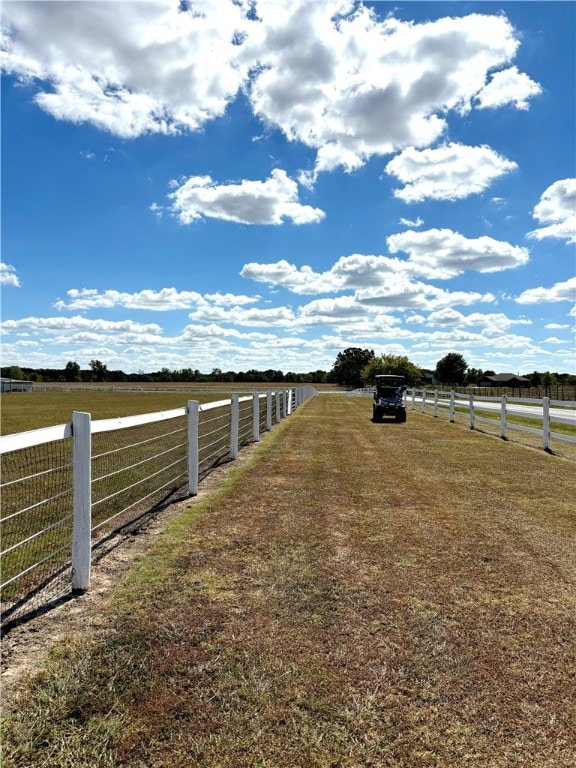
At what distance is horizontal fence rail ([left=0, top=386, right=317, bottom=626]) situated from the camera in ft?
12.5

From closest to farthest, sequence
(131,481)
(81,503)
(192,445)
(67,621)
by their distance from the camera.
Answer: (67,621), (81,503), (192,445), (131,481)

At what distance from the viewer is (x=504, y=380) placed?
141375mm

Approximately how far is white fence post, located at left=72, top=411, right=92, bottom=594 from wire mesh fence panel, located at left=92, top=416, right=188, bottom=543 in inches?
11.6

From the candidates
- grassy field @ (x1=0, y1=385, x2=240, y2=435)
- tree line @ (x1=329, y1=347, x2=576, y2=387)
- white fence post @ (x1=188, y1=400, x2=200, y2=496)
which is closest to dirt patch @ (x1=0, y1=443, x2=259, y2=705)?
white fence post @ (x1=188, y1=400, x2=200, y2=496)

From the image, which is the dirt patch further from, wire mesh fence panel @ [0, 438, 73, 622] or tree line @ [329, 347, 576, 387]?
tree line @ [329, 347, 576, 387]

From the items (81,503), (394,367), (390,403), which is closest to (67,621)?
(81,503)

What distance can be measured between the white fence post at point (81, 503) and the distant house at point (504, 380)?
135548 mm

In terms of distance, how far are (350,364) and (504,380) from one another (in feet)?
141

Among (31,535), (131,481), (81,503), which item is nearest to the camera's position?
(81,503)

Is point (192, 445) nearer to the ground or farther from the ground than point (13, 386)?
farther from the ground

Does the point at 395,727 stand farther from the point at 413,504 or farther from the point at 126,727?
the point at 413,504

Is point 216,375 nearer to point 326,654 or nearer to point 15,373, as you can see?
point 15,373

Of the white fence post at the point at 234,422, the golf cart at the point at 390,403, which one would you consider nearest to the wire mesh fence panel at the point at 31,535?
the white fence post at the point at 234,422

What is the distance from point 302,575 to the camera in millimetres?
4195
